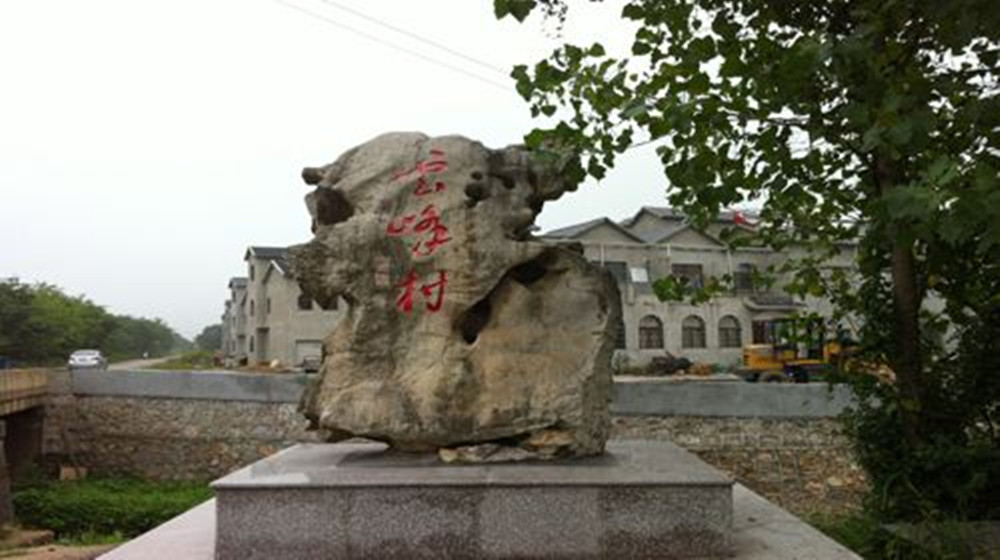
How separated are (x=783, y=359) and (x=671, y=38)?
51.5ft

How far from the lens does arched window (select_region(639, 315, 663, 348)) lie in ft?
82.0

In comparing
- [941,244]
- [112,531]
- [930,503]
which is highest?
[941,244]

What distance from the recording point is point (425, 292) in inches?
195

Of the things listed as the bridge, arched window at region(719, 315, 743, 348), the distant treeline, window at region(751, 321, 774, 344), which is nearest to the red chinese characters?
the bridge

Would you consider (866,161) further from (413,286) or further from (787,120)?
(413,286)

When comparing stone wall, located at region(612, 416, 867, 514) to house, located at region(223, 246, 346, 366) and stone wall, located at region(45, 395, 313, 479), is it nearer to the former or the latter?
stone wall, located at region(45, 395, 313, 479)

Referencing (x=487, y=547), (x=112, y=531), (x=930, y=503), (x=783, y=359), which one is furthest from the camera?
(x=783, y=359)

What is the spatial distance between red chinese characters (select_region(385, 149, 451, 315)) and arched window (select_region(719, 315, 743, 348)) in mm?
21904

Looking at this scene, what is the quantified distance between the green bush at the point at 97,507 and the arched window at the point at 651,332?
15.1 m

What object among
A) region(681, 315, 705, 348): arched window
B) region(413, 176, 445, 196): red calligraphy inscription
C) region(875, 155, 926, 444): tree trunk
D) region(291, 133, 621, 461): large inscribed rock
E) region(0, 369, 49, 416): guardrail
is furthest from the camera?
region(681, 315, 705, 348): arched window

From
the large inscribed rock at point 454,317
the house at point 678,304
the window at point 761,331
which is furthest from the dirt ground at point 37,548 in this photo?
the window at point 761,331

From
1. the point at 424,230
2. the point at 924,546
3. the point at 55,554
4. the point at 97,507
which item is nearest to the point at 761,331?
the point at 97,507

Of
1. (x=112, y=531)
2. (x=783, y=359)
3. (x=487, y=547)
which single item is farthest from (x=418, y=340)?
(x=783, y=359)

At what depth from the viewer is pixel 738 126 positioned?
172 inches
